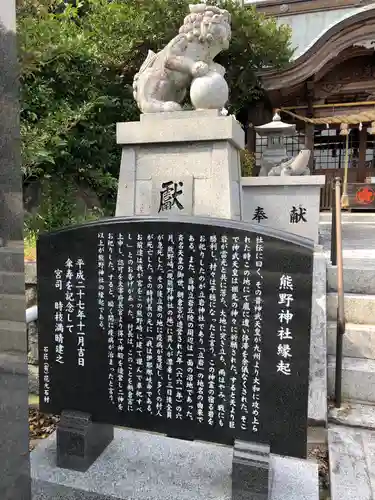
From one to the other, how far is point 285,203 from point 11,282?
5.32 m

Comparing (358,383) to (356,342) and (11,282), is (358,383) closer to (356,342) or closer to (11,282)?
(356,342)

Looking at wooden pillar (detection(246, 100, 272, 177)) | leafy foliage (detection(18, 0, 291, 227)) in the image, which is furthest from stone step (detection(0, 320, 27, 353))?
wooden pillar (detection(246, 100, 272, 177))

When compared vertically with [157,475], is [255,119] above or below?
above

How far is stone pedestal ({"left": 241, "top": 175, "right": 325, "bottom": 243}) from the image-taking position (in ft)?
20.5

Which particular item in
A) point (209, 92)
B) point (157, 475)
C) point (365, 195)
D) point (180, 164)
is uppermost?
point (209, 92)

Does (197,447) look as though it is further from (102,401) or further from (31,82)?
(31,82)

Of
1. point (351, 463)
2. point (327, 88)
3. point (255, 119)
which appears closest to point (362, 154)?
point (327, 88)

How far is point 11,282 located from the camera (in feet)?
5.51

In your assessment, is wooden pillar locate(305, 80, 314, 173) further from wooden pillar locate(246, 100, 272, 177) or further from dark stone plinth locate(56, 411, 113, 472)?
dark stone plinth locate(56, 411, 113, 472)

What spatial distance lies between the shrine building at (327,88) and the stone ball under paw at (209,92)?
735 centimetres

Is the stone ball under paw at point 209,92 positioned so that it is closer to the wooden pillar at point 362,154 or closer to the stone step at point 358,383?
the stone step at point 358,383

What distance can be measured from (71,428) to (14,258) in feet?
3.15

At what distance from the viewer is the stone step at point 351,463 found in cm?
220

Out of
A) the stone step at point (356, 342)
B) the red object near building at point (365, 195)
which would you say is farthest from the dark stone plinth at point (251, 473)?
the red object near building at point (365, 195)
